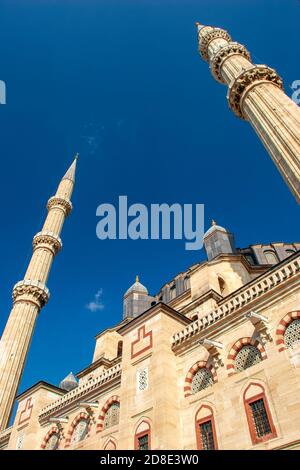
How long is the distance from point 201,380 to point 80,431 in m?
6.48

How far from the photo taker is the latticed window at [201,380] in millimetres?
11477

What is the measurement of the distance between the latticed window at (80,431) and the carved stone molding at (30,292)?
38.3 ft

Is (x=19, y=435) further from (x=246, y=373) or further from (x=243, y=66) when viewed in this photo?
(x=243, y=66)

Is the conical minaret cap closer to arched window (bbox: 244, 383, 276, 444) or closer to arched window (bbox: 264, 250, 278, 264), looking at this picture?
arched window (bbox: 264, 250, 278, 264)

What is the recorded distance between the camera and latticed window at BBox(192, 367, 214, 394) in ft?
37.7

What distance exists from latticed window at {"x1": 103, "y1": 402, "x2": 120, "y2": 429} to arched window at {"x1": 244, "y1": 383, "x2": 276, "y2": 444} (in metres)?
5.82

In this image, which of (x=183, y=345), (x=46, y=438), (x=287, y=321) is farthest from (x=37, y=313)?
(x=287, y=321)

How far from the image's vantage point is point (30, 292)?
25156 millimetres

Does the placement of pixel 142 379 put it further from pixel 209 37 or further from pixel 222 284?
pixel 209 37

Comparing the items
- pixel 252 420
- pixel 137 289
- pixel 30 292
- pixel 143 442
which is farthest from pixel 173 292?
pixel 252 420

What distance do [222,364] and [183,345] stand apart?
75.0 inches

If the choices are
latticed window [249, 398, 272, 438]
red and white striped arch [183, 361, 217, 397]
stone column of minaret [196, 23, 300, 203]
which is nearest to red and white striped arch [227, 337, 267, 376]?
red and white striped arch [183, 361, 217, 397]

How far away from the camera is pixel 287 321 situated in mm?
10195

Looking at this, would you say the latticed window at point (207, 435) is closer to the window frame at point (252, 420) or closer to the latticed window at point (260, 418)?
the window frame at point (252, 420)
